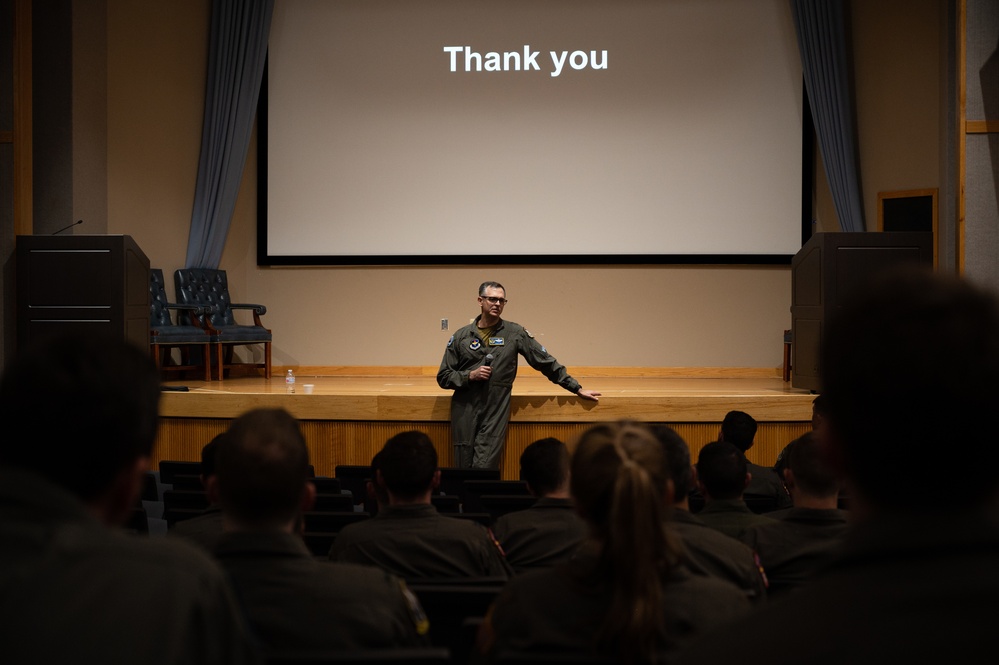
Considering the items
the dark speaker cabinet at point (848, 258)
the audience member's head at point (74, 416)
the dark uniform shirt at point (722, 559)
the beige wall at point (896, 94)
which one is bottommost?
the dark uniform shirt at point (722, 559)

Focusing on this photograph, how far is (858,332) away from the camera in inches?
29.0

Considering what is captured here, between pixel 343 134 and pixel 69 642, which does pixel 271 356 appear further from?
pixel 69 642

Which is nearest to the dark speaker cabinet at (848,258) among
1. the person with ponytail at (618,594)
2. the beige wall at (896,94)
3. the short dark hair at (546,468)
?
the beige wall at (896,94)

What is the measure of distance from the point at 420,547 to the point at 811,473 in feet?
3.51

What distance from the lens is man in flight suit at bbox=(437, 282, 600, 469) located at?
19.9ft

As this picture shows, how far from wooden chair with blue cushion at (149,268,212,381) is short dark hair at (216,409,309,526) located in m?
6.37

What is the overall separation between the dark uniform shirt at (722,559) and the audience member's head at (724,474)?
72 cm

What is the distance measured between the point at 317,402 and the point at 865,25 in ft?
20.8

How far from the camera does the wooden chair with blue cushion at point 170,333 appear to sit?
8.05 metres

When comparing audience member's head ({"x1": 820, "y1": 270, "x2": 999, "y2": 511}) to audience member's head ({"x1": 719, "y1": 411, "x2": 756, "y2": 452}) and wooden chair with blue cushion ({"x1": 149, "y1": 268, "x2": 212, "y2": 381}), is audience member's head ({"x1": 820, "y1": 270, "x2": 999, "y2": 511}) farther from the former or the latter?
wooden chair with blue cushion ({"x1": 149, "y1": 268, "x2": 212, "y2": 381})

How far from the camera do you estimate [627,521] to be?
1603 mm

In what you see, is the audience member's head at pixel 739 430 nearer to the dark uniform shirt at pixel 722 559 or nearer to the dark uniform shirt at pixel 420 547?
the dark uniform shirt at pixel 420 547

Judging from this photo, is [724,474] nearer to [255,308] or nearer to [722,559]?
[722,559]

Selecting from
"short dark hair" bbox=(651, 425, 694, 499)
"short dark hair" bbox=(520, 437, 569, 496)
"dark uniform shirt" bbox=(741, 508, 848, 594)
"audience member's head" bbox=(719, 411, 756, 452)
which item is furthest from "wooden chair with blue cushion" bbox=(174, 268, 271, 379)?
"dark uniform shirt" bbox=(741, 508, 848, 594)
